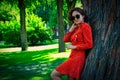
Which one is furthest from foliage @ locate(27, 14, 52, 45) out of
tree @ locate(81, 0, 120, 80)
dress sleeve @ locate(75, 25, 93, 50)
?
dress sleeve @ locate(75, 25, 93, 50)

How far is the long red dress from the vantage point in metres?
5.86

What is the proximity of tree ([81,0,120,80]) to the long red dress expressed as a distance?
0.21 m

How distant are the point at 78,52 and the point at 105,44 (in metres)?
0.56

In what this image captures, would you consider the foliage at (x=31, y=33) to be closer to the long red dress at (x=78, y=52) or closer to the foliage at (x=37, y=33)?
the foliage at (x=37, y=33)

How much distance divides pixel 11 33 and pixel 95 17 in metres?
29.1

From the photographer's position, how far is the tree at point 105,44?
5875mm

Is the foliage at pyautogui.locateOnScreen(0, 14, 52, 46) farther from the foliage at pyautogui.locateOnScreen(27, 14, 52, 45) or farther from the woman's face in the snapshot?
the woman's face

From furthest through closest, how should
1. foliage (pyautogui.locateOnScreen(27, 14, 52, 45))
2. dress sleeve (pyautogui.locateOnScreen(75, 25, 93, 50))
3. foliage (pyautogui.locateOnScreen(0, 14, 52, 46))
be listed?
foliage (pyautogui.locateOnScreen(27, 14, 52, 45)) → foliage (pyautogui.locateOnScreen(0, 14, 52, 46)) → dress sleeve (pyautogui.locateOnScreen(75, 25, 93, 50))

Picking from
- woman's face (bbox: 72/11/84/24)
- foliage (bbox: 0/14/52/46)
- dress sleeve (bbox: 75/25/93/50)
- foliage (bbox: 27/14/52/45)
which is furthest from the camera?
foliage (bbox: 27/14/52/45)

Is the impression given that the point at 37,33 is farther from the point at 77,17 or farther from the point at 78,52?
the point at 78,52

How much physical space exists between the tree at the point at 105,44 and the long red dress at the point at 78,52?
21 centimetres

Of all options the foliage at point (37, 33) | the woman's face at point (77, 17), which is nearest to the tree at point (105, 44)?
the woman's face at point (77, 17)

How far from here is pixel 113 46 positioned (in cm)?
590

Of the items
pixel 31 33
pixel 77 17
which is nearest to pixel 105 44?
pixel 77 17
